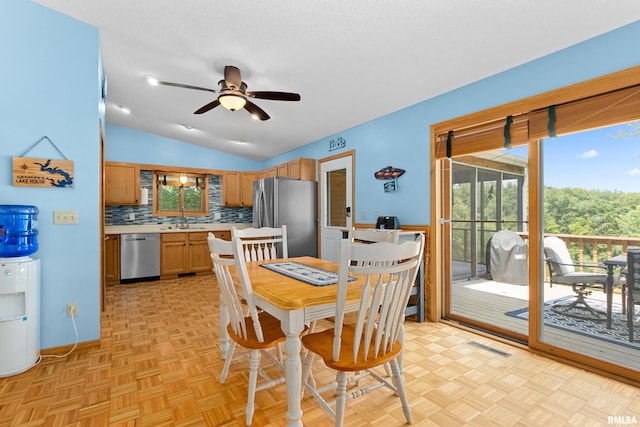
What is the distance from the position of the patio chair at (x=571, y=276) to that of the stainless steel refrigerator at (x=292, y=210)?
3.09 meters

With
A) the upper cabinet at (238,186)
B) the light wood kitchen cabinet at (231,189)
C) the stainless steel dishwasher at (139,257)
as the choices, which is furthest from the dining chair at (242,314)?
the light wood kitchen cabinet at (231,189)

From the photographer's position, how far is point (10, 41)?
226 cm

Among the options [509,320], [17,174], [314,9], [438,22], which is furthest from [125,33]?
[509,320]

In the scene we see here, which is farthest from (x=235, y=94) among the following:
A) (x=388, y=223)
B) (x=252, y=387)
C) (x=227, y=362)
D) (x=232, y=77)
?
(x=252, y=387)

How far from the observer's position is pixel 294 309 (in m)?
1.32

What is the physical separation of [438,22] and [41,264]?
3469mm

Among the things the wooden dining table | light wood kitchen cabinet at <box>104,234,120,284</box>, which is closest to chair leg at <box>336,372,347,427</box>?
the wooden dining table

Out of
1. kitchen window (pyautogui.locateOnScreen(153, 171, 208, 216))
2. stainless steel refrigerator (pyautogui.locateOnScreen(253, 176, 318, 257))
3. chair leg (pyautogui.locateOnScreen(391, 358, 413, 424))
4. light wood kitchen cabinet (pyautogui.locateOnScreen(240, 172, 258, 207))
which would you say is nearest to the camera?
chair leg (pyautogui.locateOnScreen(391, 358, 413, 424))

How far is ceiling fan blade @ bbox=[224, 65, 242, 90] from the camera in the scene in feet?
9.02

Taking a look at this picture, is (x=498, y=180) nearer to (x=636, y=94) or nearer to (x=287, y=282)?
(x=636, y=94)

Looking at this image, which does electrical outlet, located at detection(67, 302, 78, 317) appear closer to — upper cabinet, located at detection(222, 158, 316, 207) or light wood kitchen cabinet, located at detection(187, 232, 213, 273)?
light wood kitchen cabinet, located at detection(187, 232, 213, 273)

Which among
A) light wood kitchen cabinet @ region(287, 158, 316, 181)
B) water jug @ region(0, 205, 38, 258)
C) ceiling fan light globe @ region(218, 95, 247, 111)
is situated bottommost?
water jug @ region(0, 205, 38, 258)

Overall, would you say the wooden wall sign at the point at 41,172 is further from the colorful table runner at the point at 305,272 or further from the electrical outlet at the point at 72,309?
the colorful table runner at the point at 305,272

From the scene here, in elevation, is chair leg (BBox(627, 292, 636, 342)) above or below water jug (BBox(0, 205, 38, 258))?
below
